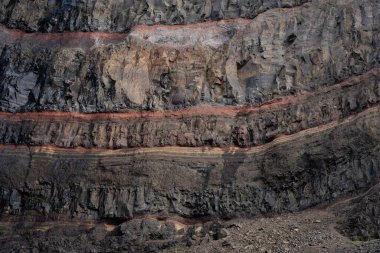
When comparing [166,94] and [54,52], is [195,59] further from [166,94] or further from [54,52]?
[54,52]

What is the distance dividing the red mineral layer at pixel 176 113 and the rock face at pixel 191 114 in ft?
0.14

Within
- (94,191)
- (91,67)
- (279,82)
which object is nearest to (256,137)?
(279,82)

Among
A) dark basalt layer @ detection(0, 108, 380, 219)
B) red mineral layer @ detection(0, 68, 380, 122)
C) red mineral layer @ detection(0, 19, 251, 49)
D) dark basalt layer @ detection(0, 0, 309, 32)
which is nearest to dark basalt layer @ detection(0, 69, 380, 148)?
red mineral layer @ detection(0, 68, 380, 122)

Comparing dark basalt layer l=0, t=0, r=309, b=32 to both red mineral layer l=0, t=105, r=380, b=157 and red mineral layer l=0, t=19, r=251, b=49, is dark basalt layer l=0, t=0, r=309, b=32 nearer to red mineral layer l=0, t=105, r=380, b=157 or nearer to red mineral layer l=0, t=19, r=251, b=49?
red mineral layer l=0, t=19, r=251, b=49

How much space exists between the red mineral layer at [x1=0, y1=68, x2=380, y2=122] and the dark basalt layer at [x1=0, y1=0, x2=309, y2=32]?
3.97 m

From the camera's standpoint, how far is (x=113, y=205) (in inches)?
637

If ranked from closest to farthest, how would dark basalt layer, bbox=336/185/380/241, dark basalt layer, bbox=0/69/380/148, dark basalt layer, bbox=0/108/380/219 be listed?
dark basalt layer, bbox=336/185/380/241
dark basalt layer, bbox=0/108/380/219
dark basalt layer, bbox=0/69/380/148

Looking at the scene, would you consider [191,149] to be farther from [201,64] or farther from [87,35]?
[87,35]

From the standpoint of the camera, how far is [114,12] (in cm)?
2158

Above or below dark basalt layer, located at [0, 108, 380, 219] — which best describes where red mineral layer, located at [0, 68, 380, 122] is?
above

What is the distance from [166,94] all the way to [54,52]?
4.50 metres

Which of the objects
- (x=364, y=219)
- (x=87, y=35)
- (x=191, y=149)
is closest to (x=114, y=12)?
(x=87, y=35)

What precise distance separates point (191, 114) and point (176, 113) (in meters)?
0.45

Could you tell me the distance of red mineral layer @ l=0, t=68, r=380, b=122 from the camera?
16.7 meters
